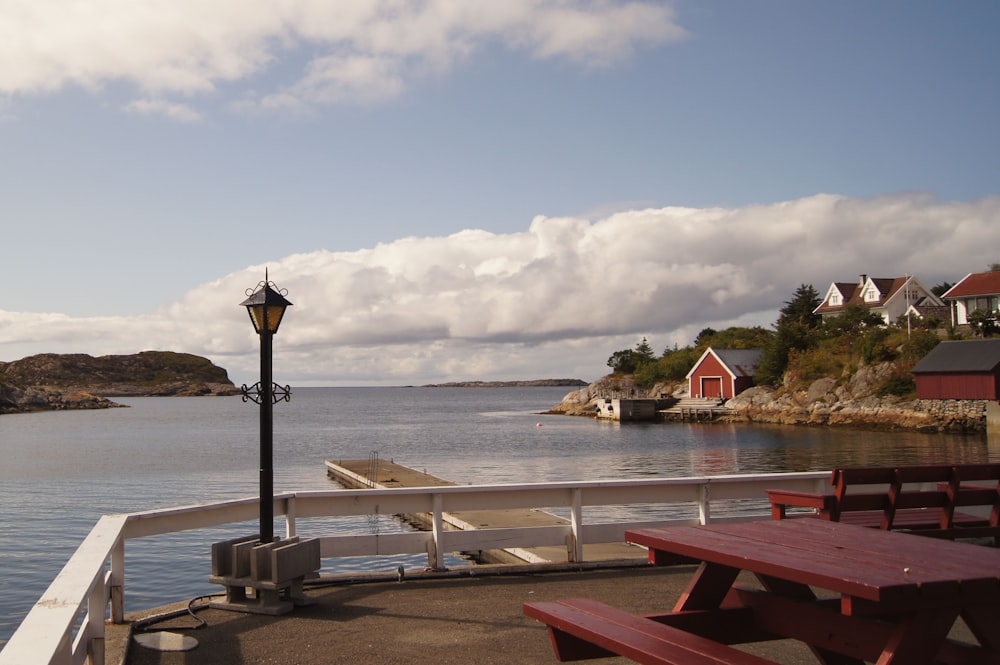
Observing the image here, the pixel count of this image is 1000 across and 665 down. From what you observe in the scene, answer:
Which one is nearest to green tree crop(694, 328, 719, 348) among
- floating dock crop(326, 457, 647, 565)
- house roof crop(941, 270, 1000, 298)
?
house roof crop(941, 270, 1000, 298)

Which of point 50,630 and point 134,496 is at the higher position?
point 50,630

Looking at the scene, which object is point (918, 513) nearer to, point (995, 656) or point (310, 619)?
point (995, 656)

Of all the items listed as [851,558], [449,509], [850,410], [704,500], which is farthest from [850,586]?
[850,410]

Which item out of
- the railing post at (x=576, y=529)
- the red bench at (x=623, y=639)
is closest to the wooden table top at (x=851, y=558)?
the red bench at (x=623, y=639)

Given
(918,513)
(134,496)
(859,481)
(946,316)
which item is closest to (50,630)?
(859,481)

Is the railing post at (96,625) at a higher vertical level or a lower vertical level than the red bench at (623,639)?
lower

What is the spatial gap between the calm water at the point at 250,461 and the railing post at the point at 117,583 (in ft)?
22.2

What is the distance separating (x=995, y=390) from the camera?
56.8 metres

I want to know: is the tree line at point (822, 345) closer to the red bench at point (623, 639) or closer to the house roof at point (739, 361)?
the house roof at point (739, 361)

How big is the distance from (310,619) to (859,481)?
5.12 meters

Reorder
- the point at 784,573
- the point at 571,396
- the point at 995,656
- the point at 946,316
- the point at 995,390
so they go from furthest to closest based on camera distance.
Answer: the point at 571,396 < the point at 946,316 < the point at 995,390 < the point at 995,656 < the point at 784,573

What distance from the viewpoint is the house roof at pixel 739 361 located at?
9319cm

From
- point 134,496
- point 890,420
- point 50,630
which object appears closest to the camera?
point 50,630

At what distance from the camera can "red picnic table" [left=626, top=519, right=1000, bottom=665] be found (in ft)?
12.2
